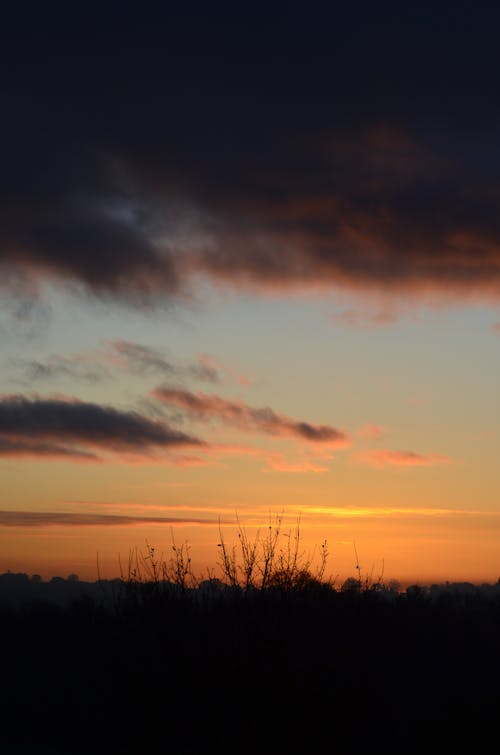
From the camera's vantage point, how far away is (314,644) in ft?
98.8

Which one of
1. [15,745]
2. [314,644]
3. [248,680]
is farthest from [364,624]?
[15,745]

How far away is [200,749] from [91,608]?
1167 inches

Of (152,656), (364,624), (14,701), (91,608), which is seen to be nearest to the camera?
(152,656)

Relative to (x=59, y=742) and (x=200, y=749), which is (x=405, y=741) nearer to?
(x=200, y=749)

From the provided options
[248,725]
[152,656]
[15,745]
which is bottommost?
[15,745]

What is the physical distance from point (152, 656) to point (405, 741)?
8.14 m

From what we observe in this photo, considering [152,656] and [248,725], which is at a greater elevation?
[152,656]

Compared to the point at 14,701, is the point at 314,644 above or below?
above

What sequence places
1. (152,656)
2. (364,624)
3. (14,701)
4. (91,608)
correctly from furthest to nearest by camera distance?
1. (91,608)
2. (14,701)
3. (364,624)
4. (152,656)

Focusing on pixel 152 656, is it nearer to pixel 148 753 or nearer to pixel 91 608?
pixel 148 753

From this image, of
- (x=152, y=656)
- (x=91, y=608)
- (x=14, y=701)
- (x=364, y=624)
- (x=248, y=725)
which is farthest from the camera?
(x=91, y=608)

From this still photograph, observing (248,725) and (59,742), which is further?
(59,742)

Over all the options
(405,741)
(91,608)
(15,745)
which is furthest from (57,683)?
(405,741)

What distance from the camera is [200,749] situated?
91.4 ft
